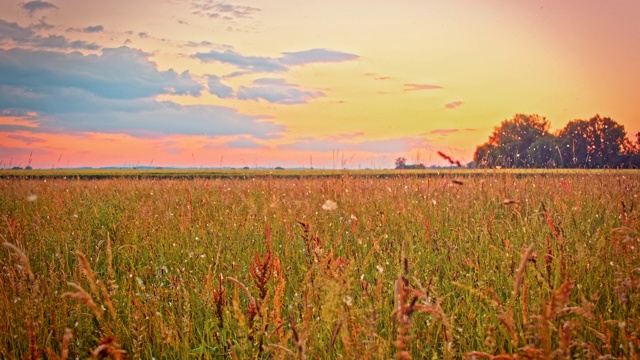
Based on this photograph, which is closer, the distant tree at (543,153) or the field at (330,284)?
the field at (330,284)

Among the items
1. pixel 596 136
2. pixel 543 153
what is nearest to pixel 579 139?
pixel 596 136

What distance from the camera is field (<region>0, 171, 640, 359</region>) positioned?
2148 millimetres

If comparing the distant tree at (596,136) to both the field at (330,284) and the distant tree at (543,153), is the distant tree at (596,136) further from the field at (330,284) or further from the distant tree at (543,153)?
the field at (330,284)

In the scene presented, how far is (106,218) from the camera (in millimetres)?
7043

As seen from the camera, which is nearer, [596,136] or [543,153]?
[543,153]

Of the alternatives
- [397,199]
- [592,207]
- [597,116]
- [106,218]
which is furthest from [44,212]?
[597,116]

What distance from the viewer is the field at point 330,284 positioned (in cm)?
215

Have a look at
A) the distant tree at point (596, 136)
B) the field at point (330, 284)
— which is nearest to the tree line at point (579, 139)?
the distant tree at point (596, 136)

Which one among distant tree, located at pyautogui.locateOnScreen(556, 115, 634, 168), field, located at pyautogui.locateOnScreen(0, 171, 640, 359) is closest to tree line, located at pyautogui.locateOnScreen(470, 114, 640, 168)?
distant tree, located at pyautogui.locateOnScreen(556, 115, 634, 168)

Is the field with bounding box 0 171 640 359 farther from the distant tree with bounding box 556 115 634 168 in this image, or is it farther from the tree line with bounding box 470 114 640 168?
the distant tree with bounding box 556 115 634 168

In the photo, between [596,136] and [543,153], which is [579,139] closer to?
[596,136]

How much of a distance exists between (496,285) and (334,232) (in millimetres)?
2401

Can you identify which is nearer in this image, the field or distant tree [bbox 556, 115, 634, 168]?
the field

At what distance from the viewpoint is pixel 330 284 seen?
6.79ft
